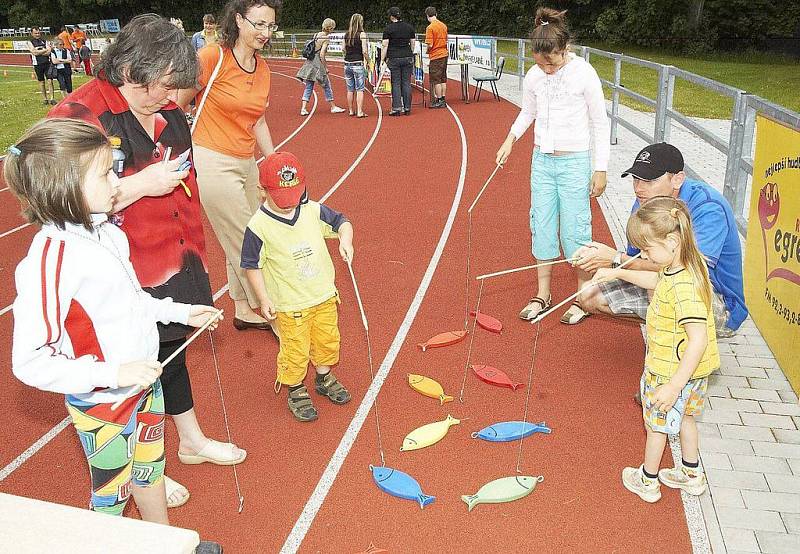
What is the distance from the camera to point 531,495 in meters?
3.72

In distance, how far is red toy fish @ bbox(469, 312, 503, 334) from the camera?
5.57m

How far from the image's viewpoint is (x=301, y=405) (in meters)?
4.53

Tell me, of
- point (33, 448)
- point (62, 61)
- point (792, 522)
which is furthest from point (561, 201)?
point (62, 61)

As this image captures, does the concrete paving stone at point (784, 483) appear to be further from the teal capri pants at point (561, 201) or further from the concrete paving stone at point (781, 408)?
the teal capri pants at point (561, 201)

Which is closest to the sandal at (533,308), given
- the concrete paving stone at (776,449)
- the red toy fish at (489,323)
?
the red toy fish at (489,323)

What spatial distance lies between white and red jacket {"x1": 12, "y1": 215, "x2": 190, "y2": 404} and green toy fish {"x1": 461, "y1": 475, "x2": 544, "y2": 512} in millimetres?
1862

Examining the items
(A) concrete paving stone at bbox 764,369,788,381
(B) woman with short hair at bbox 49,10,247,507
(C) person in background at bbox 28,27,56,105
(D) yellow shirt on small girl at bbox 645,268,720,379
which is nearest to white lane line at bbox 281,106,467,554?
(B) woman with short hair at bbox 49,10,247,507

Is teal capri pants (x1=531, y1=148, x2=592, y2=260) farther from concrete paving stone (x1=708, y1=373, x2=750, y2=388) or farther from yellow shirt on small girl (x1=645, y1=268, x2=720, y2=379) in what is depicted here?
yellow shirt on small girl (x1=645, y1=268, x2=720, y2=379)

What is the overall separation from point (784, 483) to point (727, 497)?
336 millimetres

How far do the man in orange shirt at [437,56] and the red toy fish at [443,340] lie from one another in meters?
11.5

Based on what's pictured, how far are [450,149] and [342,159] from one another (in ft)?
6.30

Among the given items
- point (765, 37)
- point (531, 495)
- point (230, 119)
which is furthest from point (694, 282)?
point (765, 37)

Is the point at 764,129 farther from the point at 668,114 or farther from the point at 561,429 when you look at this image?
the point at 668,114

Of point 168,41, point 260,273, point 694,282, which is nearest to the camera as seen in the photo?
point 168,41
